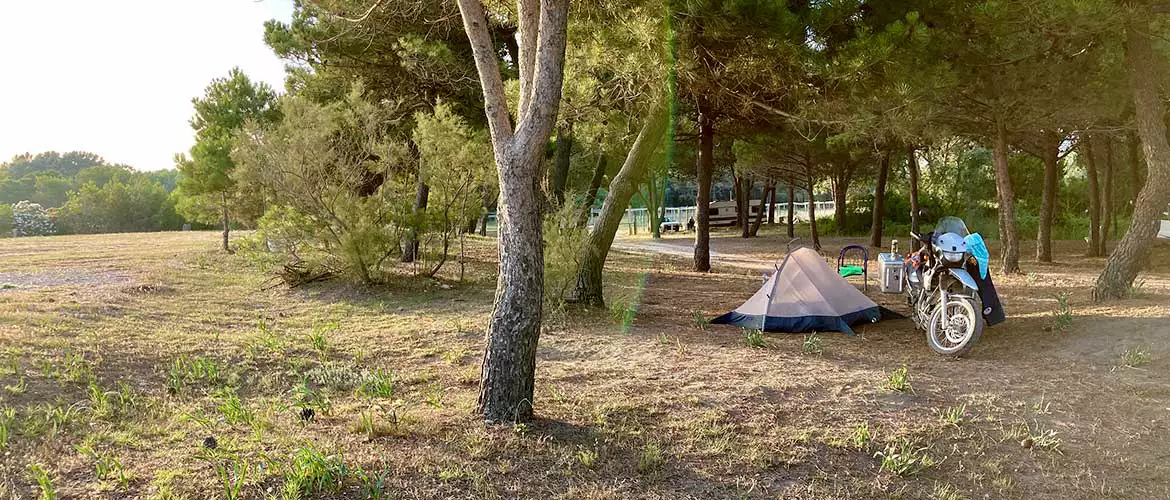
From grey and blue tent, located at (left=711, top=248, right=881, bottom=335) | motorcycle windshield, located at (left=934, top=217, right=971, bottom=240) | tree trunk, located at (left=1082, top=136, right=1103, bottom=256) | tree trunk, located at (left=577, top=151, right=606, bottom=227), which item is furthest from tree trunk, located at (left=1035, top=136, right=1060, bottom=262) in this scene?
motorcycle windshield, located at (left=934, top=217, right=971, bottom=240)

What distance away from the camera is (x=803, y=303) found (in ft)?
22.0

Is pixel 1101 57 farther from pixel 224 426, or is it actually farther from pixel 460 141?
pixel 224 426

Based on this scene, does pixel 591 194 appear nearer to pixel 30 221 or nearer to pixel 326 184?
pixel 326 184

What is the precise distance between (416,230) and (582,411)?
21.2 ft

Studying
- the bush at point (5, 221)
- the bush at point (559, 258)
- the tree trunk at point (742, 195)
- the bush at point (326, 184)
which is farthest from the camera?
the bush at point (5, 221)

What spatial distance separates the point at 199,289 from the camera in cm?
952

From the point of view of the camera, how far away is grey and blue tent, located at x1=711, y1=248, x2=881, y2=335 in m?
6.65

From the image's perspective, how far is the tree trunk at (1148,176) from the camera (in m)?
7.37

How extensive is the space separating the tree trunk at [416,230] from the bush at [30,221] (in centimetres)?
2806

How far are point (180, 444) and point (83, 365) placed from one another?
1918 mm

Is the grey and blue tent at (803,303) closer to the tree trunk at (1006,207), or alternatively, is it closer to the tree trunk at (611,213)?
the tree trunk at (611,213)

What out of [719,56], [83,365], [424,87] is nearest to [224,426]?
[83,365]

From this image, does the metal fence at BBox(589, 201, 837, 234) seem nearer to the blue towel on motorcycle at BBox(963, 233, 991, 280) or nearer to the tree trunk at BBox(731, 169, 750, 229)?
the tree trunk at BBox(731, 169, 750, 229)

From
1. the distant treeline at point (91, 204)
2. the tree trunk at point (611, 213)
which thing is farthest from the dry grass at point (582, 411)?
the distant treeline at point (91, 204)
